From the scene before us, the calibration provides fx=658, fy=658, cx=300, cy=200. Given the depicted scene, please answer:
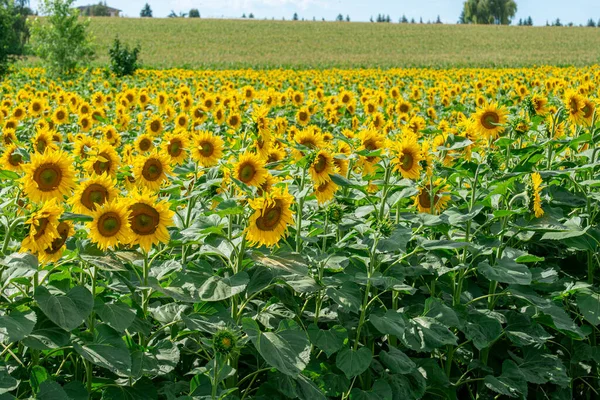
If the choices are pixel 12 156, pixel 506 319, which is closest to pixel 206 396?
pixel 506 319

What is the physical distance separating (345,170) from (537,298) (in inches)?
48.5

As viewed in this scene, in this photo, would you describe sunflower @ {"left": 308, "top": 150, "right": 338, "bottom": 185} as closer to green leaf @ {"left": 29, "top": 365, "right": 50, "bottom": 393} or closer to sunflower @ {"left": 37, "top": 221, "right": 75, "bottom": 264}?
sunflower @ {"left": 37, "top": 221, "right": 75, "bottom": 264}

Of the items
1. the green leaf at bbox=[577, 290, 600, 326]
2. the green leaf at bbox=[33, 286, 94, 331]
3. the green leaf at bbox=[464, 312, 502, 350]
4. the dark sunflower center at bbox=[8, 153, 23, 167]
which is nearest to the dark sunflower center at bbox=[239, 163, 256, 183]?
the green leaf at bbox=[33, 286, 94, 331]

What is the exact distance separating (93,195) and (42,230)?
1.05 ft

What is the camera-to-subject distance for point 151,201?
96.6 inches

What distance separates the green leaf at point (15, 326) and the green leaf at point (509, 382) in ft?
6.96

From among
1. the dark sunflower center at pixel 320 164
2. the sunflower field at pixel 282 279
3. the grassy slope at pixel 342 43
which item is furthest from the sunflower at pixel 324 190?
the grassy slope at pixel 342 43

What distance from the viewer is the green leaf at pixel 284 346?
2304mm

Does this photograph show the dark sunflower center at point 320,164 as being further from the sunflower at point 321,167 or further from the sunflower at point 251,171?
the sunflower at point 251,171

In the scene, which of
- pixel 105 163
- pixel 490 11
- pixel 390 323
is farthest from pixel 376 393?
pixel 490 11

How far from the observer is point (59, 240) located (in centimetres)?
239

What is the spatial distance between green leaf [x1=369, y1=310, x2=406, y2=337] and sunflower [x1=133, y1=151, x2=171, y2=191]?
1.27m

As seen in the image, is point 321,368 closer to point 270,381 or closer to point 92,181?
point 270,381

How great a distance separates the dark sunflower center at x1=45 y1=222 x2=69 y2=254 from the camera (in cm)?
238
